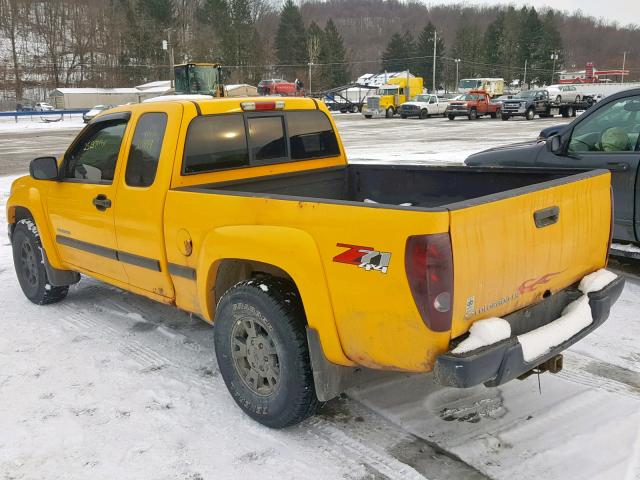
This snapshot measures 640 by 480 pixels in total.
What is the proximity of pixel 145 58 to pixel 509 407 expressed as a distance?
346 ft

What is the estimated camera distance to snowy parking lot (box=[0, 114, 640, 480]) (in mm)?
2949

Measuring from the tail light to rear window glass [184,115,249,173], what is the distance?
2072mm

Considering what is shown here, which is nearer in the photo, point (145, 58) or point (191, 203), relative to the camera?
point (191, 203)

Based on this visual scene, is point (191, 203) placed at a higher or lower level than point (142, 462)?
higher

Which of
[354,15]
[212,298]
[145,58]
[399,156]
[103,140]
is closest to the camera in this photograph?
[212,298]

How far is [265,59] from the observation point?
104375 millimetres

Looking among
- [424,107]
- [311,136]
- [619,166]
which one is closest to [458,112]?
[424,107]

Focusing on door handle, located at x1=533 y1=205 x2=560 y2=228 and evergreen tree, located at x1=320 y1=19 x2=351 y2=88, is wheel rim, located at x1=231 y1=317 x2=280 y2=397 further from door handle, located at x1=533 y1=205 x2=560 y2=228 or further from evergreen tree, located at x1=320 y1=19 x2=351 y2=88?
evergreen tree, located at x1=320 y1=19 x2=351 y2=88

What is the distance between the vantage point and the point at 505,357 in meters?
2.59

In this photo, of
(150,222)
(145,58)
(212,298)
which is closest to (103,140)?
(150,222)

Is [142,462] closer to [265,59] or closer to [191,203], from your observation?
[191,203]

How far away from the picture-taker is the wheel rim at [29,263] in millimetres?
5453

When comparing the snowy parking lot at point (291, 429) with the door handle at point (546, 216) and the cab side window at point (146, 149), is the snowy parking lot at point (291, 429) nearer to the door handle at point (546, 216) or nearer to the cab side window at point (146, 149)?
the door handle at point (546, 216)

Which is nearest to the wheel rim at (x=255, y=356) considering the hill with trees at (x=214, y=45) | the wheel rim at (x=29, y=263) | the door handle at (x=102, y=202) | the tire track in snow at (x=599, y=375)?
the door handle at (x=102, y=202)
